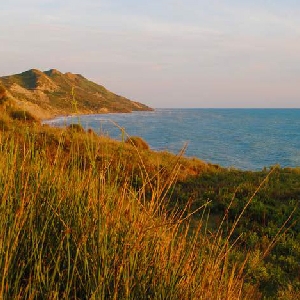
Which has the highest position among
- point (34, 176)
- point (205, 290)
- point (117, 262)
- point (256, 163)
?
point (34, 176)

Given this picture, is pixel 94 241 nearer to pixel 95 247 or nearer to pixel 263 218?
pixel 95 247

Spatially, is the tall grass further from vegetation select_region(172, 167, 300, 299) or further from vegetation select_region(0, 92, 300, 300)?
vegetation select_region(172, 167, 300, 299)

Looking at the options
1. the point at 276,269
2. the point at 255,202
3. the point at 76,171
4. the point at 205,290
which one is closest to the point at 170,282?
the point at 205,290

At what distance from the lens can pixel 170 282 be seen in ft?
10.1

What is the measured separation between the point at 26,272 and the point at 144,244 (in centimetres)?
103

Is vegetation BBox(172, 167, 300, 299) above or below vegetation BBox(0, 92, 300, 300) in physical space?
below

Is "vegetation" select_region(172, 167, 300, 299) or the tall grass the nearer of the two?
the tall grass

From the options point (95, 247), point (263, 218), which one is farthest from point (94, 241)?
point (263, 218)

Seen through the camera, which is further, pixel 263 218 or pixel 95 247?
pixel 263 218

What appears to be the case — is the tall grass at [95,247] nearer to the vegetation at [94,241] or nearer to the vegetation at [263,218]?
the vegetation at [94,241]

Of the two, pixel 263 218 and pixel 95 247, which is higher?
pixel 95 247

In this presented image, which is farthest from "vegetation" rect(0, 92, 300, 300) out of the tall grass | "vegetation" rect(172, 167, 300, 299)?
"vegetation" rect(172, 167, 300, 299)

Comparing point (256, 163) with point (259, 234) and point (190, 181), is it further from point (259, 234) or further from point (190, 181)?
point (259, 234)

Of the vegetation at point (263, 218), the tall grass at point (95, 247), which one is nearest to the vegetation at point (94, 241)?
the tall grass at point (95, 247)
